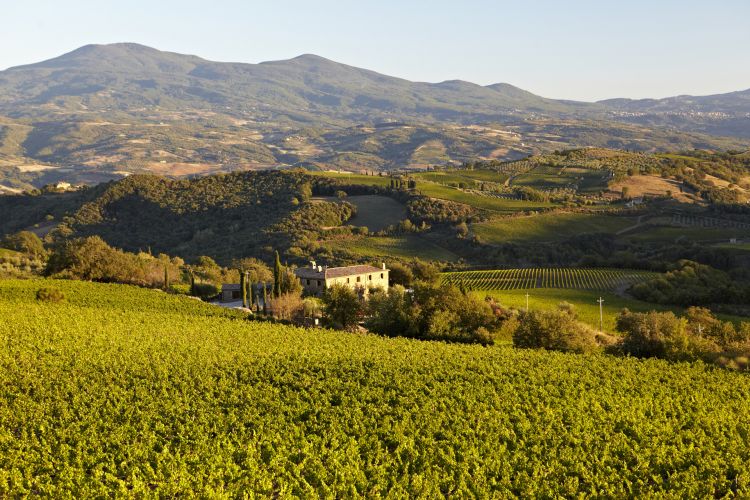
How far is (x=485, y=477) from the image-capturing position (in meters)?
23.5

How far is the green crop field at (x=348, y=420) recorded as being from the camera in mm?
23172

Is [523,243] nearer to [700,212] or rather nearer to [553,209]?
[553,209]

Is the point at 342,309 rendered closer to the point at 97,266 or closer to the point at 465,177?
the point at 97,266

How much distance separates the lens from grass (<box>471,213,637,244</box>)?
387 ft

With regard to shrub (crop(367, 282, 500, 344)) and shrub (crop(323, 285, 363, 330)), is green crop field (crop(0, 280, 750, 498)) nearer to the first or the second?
shrub (crop(367, 282, 500, 344))

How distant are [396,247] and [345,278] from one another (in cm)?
3954

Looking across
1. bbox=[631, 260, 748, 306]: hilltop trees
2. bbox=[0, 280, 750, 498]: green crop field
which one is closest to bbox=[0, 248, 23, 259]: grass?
bbox=[0, 280, 750, 498]: green crop field

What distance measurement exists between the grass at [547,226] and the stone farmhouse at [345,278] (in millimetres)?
38975

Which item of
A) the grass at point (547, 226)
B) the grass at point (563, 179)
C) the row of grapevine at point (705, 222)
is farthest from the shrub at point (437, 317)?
the grass at point (563, 179)

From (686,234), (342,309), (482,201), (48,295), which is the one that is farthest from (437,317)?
(482,201)

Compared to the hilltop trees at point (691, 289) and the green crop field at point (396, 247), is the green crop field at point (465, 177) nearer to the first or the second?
the green crop field at point (396, 247)

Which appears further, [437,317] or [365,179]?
[365,179]

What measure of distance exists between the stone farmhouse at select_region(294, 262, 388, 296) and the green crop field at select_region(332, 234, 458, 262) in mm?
27182

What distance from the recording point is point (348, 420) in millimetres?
28922
